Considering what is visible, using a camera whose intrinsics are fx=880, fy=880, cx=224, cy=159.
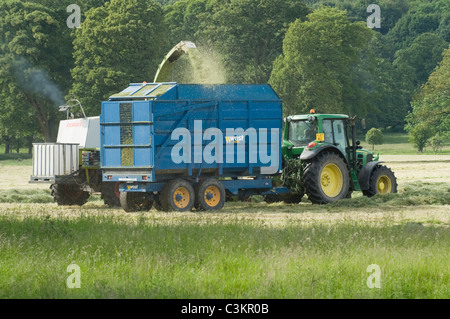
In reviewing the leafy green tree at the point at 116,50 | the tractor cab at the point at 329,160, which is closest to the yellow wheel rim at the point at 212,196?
the tractor cab at the point at 329,160

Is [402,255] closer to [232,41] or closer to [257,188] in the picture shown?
[257,188]

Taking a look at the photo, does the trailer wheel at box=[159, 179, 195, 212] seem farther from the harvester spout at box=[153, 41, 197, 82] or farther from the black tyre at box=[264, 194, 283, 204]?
the harvester spout at box=[153, 41, 197, 82]

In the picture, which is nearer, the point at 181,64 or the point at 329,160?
the point at 329,160

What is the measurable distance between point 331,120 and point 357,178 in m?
1.68

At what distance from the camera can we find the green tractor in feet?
69.2

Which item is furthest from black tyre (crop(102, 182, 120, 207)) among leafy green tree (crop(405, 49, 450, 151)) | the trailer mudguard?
leafy green tree (crop(405, 49, 450, 151))

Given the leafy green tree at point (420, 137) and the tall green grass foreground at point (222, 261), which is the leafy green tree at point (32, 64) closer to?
the leafy green tree at point (420, 137)

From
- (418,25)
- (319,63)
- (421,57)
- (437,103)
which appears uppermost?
(418,25)

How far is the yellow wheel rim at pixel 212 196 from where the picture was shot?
20.3 m

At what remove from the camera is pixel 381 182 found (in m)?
22.7

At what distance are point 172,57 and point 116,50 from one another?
109ft

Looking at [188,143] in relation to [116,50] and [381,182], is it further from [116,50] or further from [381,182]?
[116,50]

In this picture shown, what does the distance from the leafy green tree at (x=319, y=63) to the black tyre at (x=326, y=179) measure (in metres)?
38.8

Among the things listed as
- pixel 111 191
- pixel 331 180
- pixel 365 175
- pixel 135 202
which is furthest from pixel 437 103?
pixel 135 202
